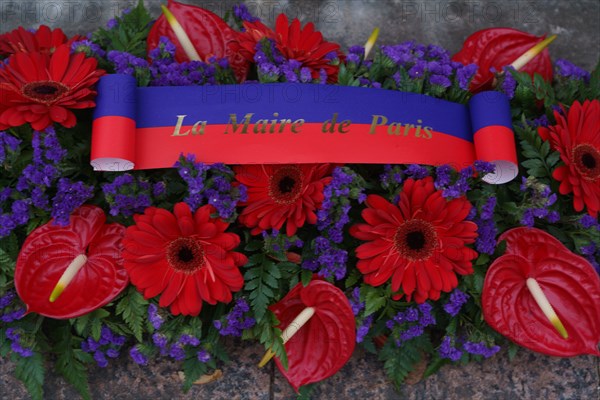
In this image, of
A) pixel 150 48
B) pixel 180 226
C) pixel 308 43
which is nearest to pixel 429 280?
pixel 180 226

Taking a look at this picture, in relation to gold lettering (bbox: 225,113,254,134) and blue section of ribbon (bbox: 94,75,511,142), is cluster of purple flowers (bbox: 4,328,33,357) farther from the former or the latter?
gold lettering (bbox: 225,113,254,134)

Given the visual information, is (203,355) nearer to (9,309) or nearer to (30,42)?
(9,309)

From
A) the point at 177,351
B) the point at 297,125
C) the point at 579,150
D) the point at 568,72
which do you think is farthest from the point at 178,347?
the point at 568,72

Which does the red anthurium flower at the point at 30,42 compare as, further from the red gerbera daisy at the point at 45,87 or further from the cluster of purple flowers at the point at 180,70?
the cluster of purple flowers at the point at 180,70

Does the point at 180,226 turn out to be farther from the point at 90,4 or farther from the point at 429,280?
the point at 90,4

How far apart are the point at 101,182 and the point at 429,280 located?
3.69ft

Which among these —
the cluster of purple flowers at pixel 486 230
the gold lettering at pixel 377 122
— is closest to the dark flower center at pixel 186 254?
the gold lettering at pixel 377 122

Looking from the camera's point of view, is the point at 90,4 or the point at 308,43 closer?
the point at 308,43

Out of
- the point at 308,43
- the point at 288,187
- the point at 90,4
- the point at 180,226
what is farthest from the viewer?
the point at 90,4

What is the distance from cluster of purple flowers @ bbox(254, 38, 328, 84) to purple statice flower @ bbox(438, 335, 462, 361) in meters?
0.96

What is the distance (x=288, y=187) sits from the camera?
1944mm

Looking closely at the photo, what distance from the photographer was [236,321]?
6.21 ft

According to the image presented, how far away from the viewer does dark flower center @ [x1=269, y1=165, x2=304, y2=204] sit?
6.32ft

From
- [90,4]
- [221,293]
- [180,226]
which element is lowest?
[221,293]
